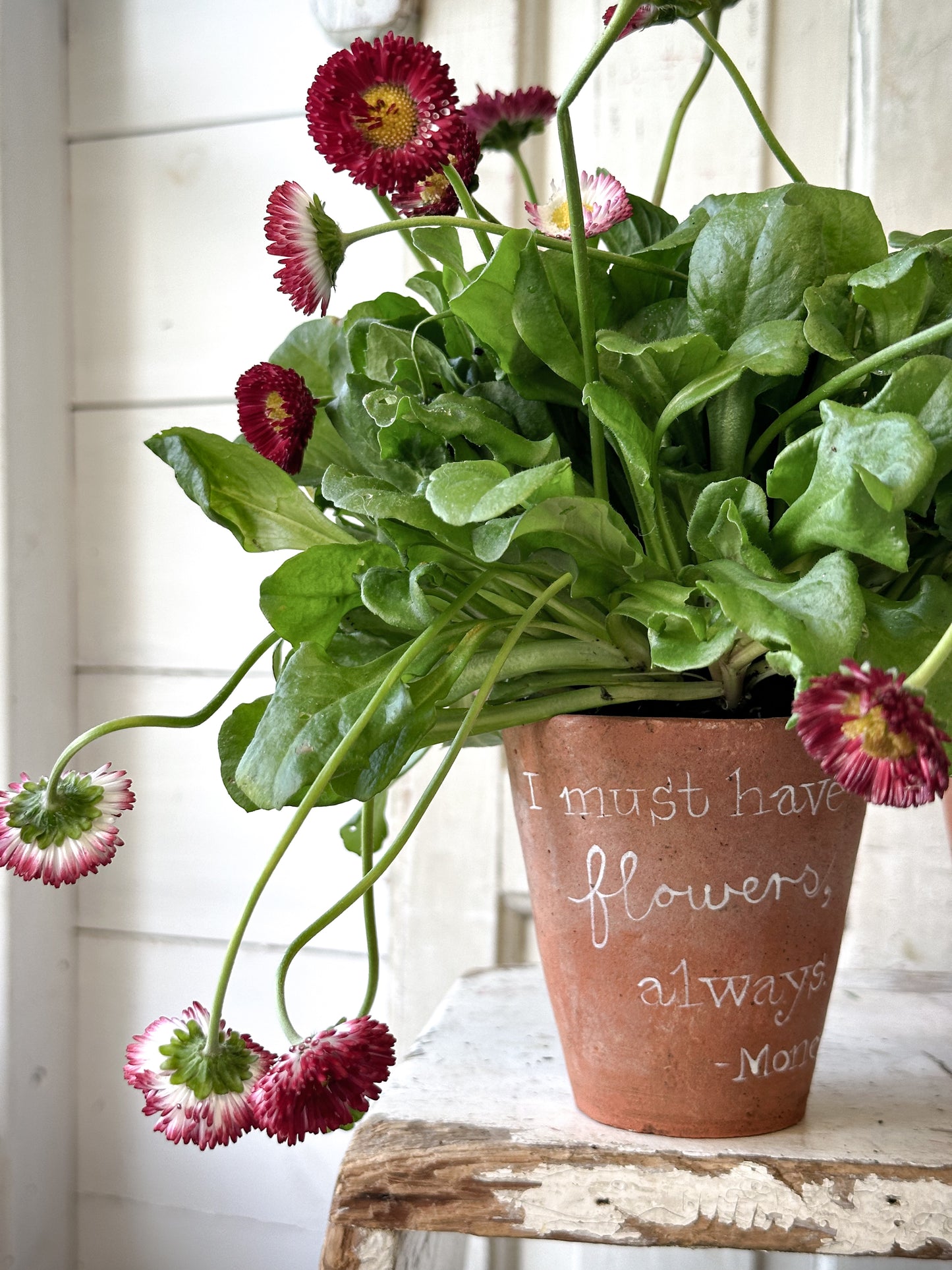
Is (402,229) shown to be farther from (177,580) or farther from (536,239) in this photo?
(177,580)

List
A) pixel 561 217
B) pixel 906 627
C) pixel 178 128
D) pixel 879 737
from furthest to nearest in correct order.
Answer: pixel 178 128 → pixel 561 217 → pixel 906 627 → pixel 879 737

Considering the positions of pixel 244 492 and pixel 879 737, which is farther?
pixel 244 492

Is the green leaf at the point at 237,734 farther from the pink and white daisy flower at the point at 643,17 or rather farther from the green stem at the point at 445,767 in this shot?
the pink and white daisy flower at the point at 643,17

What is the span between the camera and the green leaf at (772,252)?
1.34 ft

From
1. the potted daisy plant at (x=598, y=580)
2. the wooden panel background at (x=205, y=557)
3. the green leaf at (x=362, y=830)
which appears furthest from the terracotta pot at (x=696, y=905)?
the wooden panel background at (x=205, y=557)

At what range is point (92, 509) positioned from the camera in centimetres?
105

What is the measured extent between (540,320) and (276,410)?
0.11 metres

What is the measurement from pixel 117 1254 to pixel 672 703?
0.94 meters

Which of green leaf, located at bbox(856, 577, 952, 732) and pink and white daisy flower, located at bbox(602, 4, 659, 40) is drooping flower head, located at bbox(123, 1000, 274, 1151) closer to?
green leaf, located at bbox(856, 577, 952, 732)

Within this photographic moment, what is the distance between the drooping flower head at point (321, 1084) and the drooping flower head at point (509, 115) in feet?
1.31

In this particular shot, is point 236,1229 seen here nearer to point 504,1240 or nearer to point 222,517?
point 504,1240

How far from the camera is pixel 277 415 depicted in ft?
1.39

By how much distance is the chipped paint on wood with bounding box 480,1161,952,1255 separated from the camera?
15.0 inches

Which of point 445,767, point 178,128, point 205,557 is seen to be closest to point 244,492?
point 445,767
